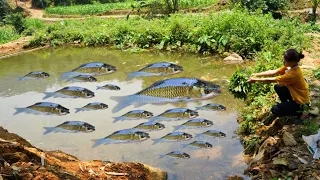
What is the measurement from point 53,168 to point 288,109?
12.9ft

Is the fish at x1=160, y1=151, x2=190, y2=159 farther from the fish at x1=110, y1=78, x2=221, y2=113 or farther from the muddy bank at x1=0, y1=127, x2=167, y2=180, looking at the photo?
the fish at x1=110, y1=78, x2=221, y2=113

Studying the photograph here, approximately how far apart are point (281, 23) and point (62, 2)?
1753 inches

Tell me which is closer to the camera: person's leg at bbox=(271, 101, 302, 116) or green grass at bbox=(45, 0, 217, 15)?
person's leg at bbox=(271, 101, 302, 116)

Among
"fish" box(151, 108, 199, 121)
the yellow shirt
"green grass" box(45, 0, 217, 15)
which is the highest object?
"green grass" box(45, 0, 217, 15)

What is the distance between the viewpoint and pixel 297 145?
5.07 m

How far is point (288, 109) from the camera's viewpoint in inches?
224

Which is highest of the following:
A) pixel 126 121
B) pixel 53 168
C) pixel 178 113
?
pixel 53 168

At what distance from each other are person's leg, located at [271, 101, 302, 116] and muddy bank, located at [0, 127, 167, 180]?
232 cm

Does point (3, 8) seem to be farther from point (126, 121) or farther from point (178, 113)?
point (178, 113)

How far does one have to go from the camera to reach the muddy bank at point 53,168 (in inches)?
146

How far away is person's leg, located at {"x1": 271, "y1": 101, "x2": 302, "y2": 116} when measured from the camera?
5656mm

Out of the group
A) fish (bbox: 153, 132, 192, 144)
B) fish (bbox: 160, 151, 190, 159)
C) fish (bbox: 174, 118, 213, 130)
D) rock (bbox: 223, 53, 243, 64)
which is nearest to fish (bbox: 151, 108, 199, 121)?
fish (bbox: 174, 118, 213, 130)

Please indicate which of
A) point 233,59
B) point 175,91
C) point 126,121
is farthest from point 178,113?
point 233,59

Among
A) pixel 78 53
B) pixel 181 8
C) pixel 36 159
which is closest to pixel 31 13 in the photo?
pixel 181 8
